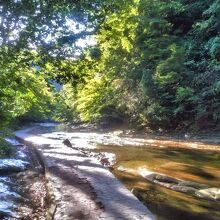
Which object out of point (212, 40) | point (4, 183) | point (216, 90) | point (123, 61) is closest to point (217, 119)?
point (216, 90)

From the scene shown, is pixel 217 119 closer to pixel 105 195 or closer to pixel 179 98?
pixel 179 98

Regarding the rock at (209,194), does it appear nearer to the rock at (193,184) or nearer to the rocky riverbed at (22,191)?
the rock at (193,184)

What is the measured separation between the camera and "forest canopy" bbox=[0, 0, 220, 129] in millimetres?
7055

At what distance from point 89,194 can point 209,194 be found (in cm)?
258

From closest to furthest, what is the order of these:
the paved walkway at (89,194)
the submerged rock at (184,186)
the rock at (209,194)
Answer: the paved walkway at (89,194) → the rock at (209,194) → the submerged rock at (184,186)

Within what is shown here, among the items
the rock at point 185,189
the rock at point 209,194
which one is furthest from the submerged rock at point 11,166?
the rock at point 209,194

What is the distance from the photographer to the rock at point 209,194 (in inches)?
285

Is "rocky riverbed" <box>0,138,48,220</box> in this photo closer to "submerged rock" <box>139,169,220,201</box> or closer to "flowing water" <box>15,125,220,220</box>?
"flowing water" <box>15,125,220,220</box>

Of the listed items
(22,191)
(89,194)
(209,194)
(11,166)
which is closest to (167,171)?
(209,194)

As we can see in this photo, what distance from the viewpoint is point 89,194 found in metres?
6.62

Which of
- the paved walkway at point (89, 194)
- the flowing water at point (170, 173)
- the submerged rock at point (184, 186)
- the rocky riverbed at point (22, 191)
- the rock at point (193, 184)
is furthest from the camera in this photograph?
the rock at point (193, 184)

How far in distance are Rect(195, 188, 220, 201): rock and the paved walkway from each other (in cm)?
165

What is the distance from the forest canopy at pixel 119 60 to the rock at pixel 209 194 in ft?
11.6

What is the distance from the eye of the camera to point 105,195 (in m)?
6.55
